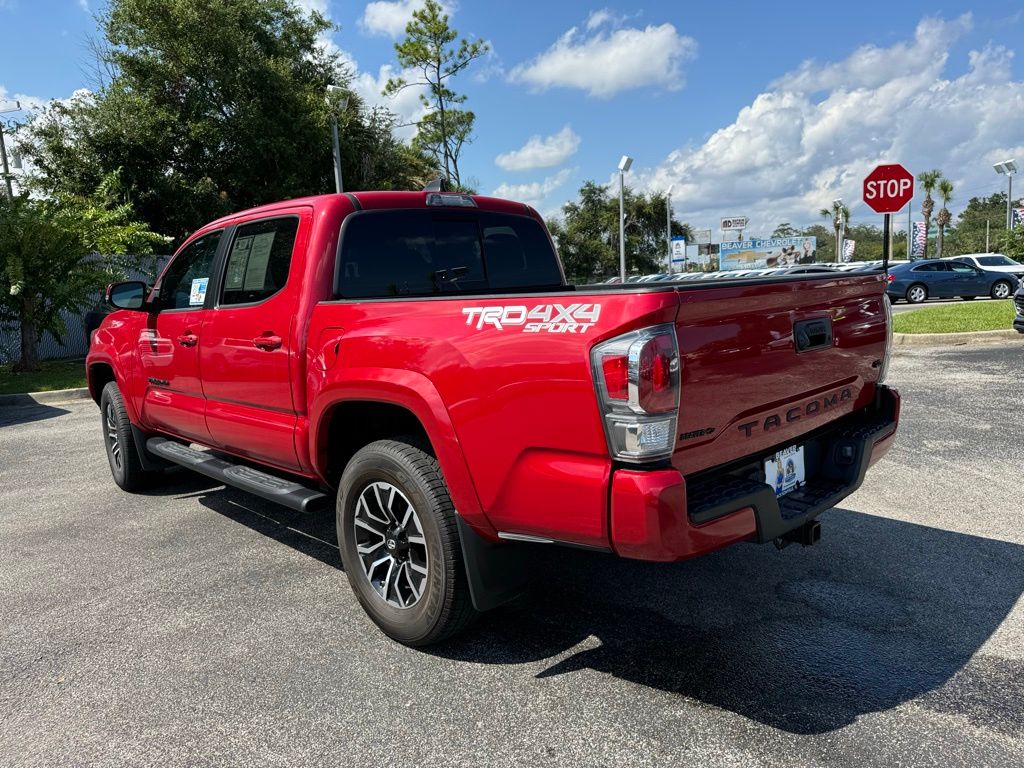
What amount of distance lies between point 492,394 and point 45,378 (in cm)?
1319

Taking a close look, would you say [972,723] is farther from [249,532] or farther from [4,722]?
[249,532]

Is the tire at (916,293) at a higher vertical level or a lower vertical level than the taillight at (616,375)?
lower

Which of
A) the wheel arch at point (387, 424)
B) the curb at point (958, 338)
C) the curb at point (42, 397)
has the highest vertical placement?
the wheel arch at point (387, 424)

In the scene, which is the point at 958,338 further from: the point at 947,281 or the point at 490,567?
the point at 947,281

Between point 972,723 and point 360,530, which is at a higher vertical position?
point 360,530

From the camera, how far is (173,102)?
73.3ft

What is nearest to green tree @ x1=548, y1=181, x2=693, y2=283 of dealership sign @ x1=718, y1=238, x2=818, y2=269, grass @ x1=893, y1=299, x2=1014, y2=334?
dealership sign @ x1=718, y1=238, x2=818, y2=269

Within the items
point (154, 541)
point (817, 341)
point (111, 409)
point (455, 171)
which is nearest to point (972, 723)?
point (817, 341)

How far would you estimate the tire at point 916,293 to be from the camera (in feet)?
75.7

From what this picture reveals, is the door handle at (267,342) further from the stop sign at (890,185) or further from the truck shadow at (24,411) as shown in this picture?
the stop sign at (890,185)

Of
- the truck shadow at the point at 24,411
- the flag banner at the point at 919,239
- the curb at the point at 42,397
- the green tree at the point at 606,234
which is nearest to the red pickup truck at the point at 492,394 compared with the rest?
the truck shadow at the point at 24,411

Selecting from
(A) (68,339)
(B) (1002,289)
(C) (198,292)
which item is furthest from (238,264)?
(B) (1002,289)

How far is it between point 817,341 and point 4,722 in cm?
345

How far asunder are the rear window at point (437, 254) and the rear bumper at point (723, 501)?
184 centimetres
